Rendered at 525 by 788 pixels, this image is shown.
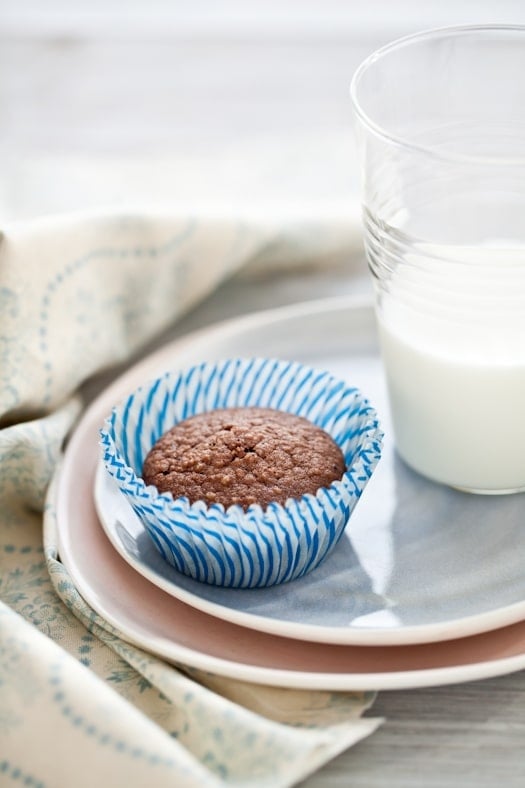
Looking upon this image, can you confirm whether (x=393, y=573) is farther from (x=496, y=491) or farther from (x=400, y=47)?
(x=400, y=47)

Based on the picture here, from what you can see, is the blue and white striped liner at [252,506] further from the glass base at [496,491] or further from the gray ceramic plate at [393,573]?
the glass base at [496,491]

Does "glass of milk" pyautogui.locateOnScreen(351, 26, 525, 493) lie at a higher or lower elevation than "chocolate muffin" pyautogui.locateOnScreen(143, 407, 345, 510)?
higher

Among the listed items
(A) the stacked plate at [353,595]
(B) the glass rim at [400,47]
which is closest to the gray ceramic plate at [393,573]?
(A) the stacked plate at [353,595]

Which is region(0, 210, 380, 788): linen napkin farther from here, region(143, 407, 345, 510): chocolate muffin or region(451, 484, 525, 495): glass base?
region(451, 484, 525, 495): glass base

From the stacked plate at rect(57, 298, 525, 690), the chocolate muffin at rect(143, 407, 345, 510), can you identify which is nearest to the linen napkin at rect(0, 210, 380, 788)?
the stacked plate at rect(57, 298, 525, 690)

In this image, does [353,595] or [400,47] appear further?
[400,47]

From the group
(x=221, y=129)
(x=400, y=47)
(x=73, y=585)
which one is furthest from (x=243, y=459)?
(x=221, y=129)
